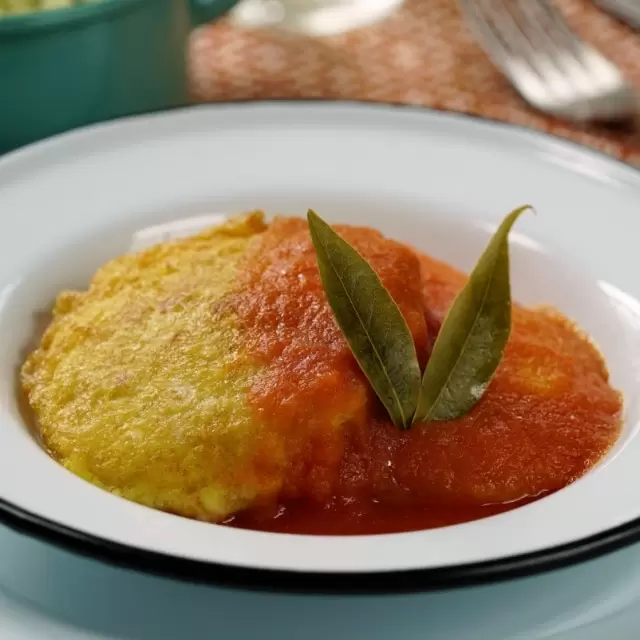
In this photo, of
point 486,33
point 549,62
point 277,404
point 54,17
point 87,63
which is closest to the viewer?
point 277,404

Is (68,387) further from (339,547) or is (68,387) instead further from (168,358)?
(339,547)

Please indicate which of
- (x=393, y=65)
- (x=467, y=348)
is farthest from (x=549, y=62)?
(x=467, y=348)

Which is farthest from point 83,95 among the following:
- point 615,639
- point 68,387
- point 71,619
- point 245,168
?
point 615,639

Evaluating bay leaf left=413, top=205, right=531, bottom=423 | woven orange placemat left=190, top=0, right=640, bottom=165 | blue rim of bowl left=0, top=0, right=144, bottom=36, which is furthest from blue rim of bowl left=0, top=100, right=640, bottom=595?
woven orange placemat left=190, top=0, right=640, bottom=165

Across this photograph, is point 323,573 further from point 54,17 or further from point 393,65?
point 393,65

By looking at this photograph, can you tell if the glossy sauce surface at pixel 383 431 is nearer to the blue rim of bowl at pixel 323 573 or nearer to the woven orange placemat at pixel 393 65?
the blue rim of bowl at pixel 323 573

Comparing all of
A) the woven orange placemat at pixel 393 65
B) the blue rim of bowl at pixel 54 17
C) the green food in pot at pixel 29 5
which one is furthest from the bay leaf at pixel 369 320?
the woven orange placemat at pixel 393 65
